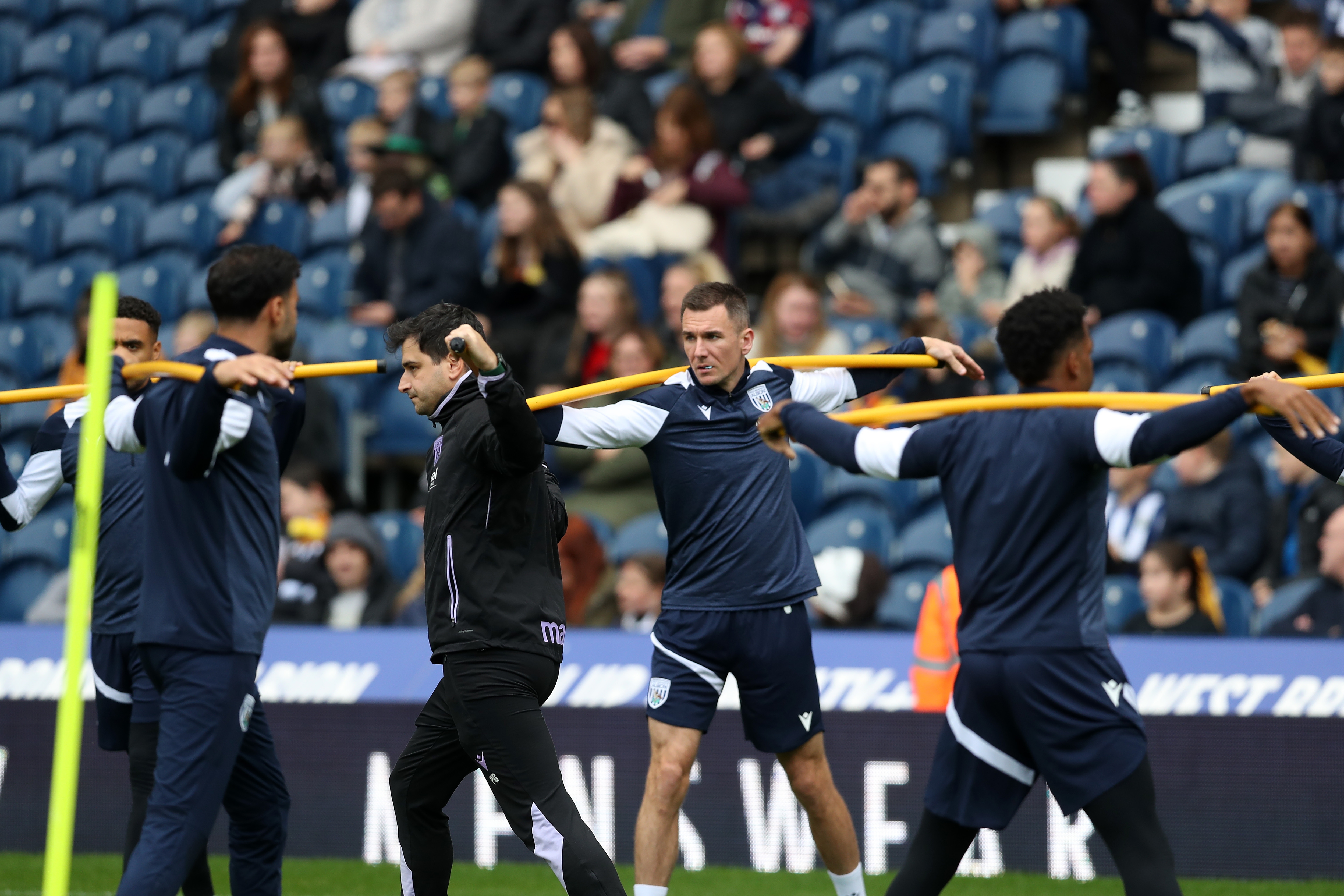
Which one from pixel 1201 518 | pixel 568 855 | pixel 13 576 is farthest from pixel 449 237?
pixel 568 855

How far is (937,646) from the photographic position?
777 centimetres

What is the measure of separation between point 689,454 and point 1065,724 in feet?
6.27

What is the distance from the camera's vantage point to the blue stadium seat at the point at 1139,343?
408 inches

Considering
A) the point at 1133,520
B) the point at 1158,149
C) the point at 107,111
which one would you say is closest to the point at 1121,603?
the point at 1133,520

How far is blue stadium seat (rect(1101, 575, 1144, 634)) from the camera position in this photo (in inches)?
352

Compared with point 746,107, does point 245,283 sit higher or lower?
lower

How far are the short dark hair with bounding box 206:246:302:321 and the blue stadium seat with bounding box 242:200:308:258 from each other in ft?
27.4

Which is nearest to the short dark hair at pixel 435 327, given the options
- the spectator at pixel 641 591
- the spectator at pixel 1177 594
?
the spectator at pixel 641 591

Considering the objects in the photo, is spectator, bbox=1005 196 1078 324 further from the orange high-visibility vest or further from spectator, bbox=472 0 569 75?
spectator, bbox=472 0 569 75

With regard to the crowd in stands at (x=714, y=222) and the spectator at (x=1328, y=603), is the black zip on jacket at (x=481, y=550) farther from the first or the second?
the spectator at (x=1328, y=603)

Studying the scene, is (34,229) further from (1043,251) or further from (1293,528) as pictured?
A: (1293,528)

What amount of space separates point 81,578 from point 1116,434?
9.04 ft

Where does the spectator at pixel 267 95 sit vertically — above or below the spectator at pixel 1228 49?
below

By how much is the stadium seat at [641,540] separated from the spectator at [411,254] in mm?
2575
